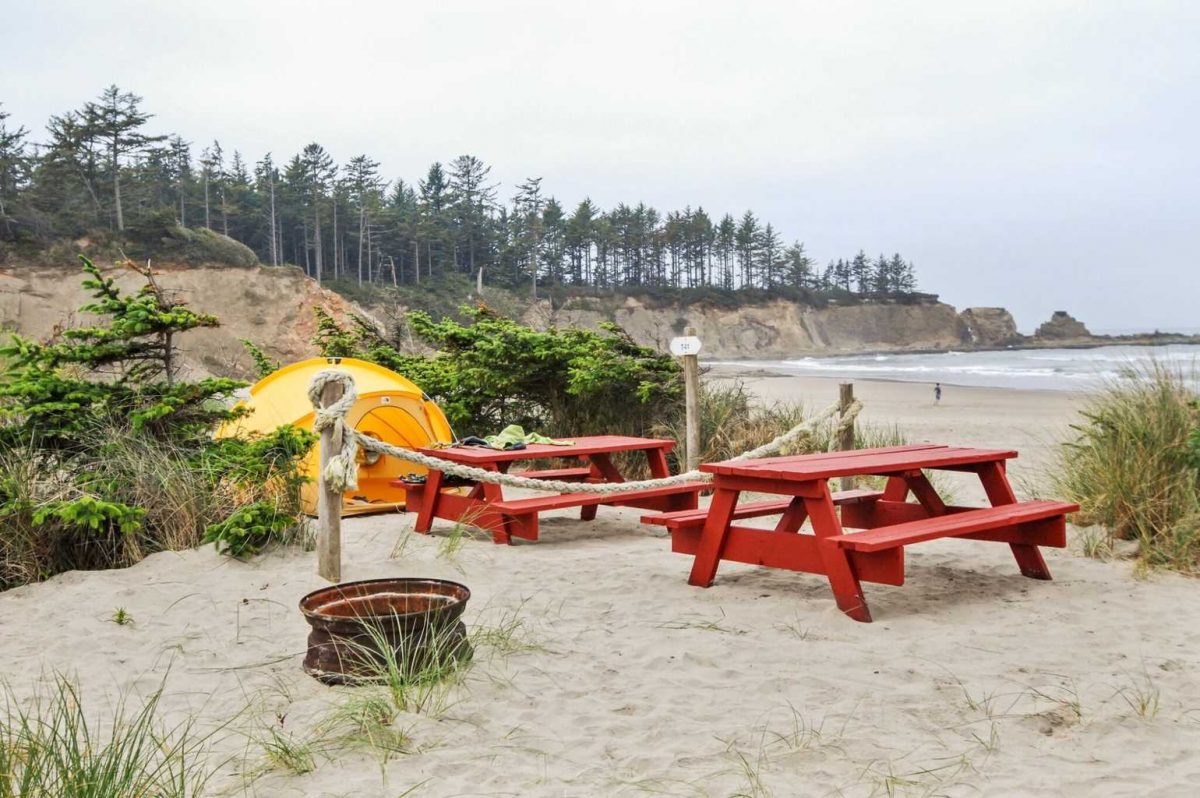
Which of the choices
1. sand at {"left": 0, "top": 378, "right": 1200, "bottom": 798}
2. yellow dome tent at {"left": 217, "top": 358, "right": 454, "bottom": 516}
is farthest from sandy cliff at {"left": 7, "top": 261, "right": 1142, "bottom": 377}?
sand at {"left": 0, "top": 378, "right": 1200, "bottom": 798}

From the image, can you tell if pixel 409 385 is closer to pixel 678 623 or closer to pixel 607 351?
pixel 607 351

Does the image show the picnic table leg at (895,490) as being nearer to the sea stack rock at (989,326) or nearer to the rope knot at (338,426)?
the rope knot at (338,426)

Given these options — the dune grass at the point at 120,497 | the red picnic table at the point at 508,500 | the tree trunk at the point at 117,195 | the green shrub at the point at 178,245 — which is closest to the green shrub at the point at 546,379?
the red picnic table at the point at 508,500

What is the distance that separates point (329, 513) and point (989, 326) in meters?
90.4

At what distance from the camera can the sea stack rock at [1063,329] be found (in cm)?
9256

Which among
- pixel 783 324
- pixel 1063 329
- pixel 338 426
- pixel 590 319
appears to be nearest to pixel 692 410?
pixel 338 426

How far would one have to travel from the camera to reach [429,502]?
683 centimetres

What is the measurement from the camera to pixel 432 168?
7312cm

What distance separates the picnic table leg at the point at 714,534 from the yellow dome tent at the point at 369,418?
341cm

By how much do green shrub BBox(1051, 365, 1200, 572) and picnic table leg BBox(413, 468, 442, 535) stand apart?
4.29 m

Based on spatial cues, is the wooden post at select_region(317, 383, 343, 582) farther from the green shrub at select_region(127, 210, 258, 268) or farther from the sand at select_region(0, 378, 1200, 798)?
the green shrub at select_region(127, 210, 258, 268)

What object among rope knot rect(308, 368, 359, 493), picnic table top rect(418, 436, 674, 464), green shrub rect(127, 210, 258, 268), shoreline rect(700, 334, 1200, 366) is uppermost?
green shrub rect(127, 210, 258, 268)

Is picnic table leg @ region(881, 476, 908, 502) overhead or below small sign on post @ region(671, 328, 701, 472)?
below

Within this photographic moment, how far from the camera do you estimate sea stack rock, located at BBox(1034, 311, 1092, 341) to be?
92.6 metres
